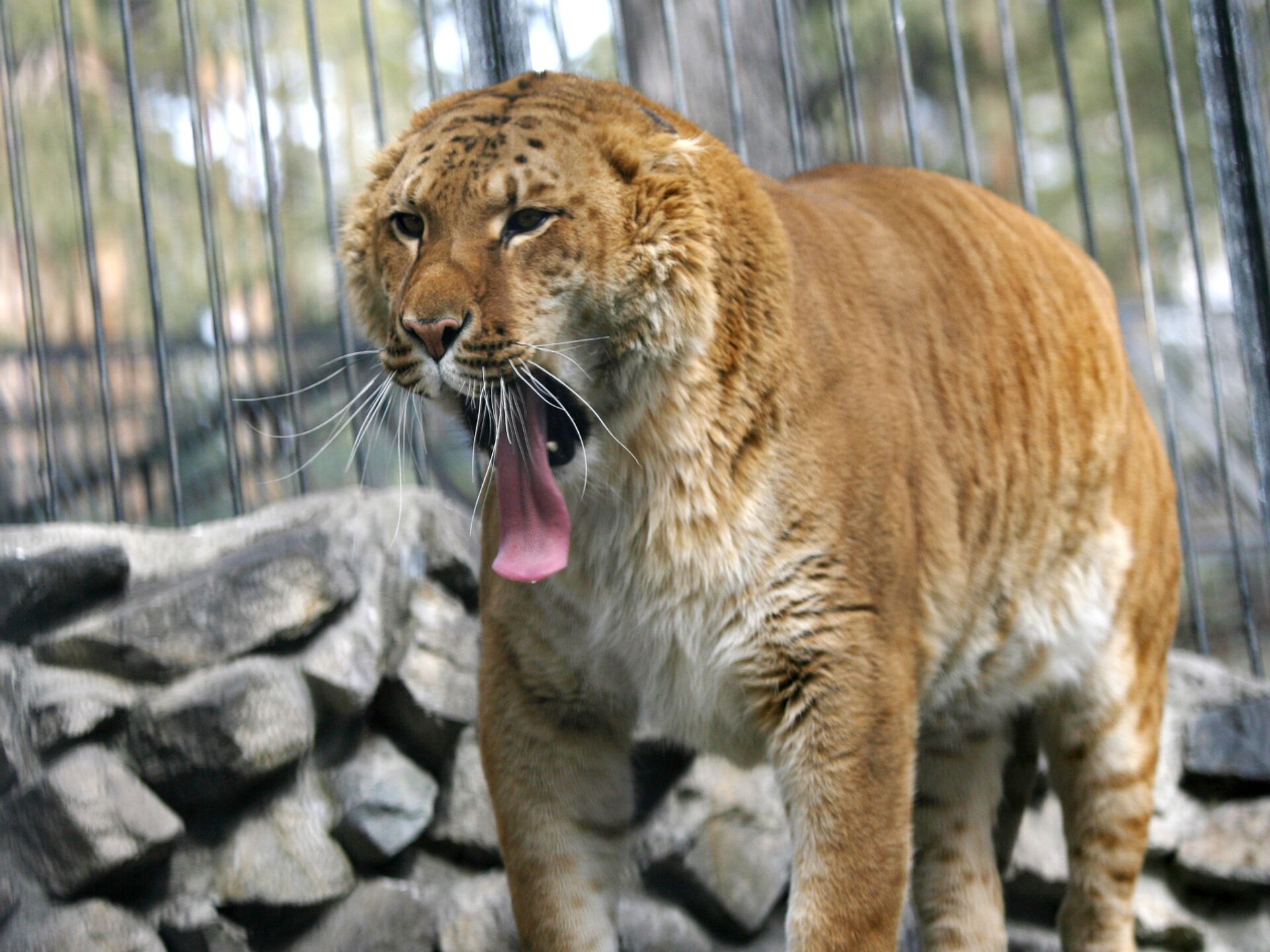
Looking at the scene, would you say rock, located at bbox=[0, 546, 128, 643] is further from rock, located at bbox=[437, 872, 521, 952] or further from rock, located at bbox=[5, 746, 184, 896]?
rock, located at bbox=[437, 872, 521, 952]

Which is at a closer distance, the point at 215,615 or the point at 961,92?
the point at 215,615

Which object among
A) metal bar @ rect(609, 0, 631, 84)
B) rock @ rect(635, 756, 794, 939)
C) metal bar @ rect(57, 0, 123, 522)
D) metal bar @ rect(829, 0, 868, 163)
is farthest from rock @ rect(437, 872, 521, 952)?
metal bar @ rect(829, 0, 868, 163)

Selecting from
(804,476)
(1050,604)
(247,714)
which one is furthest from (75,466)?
(1050,604)

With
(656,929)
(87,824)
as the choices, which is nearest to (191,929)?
(87,824)

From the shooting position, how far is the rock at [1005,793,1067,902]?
12.6 feet

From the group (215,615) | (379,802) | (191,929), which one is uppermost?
(215,615)

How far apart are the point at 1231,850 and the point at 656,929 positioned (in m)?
1.73

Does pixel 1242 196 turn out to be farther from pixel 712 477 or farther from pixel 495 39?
pixel 712 477

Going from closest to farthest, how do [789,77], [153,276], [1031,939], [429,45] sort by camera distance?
[153,276], [429,45], [1031,939], [789,77]

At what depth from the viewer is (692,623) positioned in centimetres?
249

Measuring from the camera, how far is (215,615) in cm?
287

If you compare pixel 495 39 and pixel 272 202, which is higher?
pixel 495 39

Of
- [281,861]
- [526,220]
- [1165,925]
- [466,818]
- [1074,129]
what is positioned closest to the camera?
[526,220]

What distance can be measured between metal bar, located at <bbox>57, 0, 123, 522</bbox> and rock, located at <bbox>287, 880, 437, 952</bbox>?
1.16 meters
